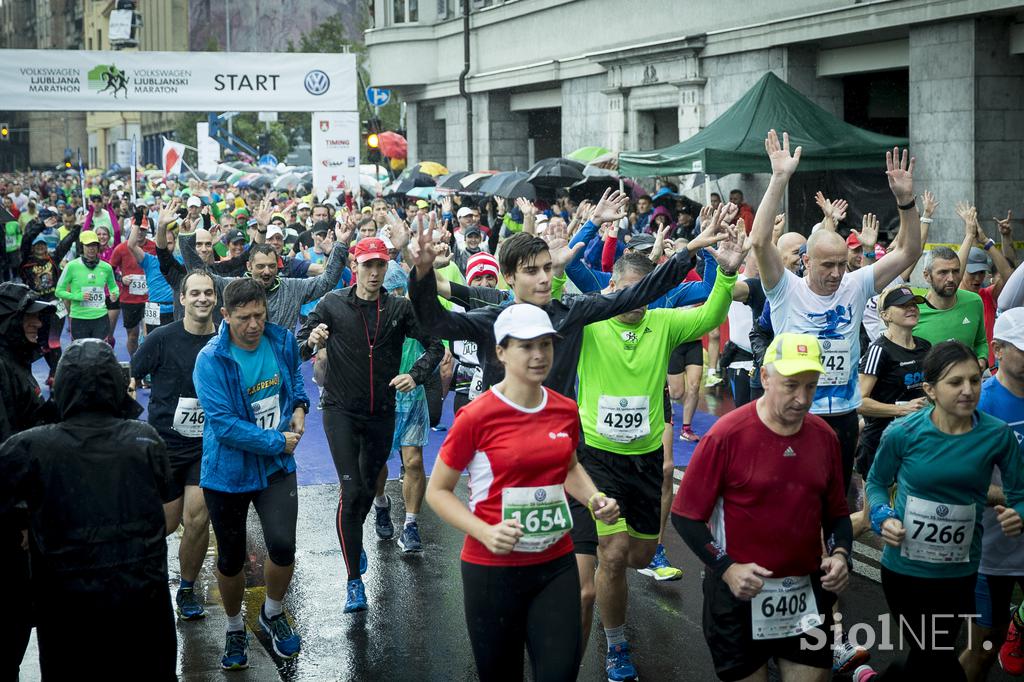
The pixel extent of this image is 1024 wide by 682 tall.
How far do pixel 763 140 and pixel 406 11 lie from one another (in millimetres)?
27103

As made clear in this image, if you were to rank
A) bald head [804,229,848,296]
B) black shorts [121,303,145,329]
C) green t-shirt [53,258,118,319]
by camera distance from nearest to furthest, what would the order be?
bald head [804,229,848,296] < green t-shirt [53,258,118,319] < black shorts [121,303,145,329]

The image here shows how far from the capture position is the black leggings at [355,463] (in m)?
7.29

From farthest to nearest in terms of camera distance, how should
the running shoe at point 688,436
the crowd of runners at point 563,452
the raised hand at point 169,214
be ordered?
1. the running shoe at point 688,436
2. the raised hand at point 169,214
3. the crowd of runners at point 563,452

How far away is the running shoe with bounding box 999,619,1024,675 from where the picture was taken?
6.11m

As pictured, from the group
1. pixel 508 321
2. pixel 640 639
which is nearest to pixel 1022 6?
pixel 640 639

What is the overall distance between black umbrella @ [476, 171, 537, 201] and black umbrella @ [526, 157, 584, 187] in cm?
19

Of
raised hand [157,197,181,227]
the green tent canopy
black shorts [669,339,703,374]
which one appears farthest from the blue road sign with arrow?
raised hand [157,197,181,227]

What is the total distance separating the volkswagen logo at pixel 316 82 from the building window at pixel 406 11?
1382 cm

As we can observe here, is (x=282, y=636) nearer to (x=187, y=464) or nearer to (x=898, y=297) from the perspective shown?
(x=187, y=464)

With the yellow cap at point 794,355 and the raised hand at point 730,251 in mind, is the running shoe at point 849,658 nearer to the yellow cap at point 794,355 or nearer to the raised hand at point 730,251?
the raised hand at point 730,251

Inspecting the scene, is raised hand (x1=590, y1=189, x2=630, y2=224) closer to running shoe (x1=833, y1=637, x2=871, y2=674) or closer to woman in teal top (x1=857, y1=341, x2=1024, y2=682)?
woman in teal top (x1=857, y1=341, x2=1024, y2=682)

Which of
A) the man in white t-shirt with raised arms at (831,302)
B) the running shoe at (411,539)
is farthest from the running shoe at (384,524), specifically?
the man in white t-shirt with raised arms at (831,302)

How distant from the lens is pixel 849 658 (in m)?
6.18

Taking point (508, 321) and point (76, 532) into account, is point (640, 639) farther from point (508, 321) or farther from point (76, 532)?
point (76, 532)
